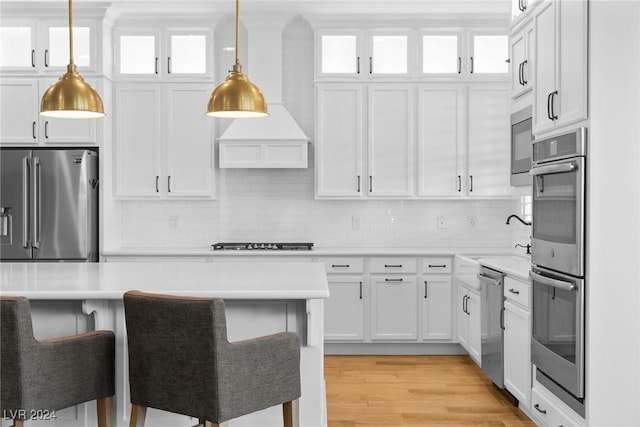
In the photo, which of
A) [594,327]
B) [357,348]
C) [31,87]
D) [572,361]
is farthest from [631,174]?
[31,87]

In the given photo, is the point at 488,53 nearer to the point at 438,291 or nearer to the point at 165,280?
the point at 438,291

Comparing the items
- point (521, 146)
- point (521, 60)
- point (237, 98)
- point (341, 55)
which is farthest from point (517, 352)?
point (341, 55)

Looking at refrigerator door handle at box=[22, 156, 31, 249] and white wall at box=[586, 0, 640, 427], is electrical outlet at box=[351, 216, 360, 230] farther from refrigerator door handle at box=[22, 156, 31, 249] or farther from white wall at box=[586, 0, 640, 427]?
white wall at box=[586, 0, 640, 427]

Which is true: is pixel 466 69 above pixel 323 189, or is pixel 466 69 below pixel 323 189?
above

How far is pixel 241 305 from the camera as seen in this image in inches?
121

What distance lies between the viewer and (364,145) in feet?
19.1

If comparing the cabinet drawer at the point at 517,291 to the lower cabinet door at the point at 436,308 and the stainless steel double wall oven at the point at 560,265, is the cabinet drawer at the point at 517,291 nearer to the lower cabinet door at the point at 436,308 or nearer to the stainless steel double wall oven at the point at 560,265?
the stainless steel double wall oven at the point at 560,265

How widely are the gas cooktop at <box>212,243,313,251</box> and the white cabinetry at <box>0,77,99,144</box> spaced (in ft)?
5.07

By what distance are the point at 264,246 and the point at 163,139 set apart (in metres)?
1.36

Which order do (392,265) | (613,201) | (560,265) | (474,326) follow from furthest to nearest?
(392,265) < (474,326) < (560,265) < (613,201)

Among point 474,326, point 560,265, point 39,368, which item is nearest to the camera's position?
point 39,368

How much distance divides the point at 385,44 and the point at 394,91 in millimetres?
453

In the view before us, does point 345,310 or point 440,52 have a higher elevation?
point 440,52

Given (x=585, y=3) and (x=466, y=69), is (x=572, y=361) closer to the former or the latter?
(x=585, y=3)
